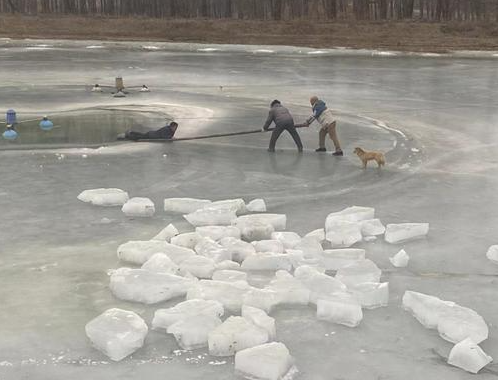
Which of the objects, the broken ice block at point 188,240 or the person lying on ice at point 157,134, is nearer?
the broken ice block at point 188,240

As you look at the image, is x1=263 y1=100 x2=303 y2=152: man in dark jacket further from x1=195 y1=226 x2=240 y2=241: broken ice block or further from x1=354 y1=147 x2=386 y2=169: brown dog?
x1=195 y1=226 x2=240 y2=241: broken ice block

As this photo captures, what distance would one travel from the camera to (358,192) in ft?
30.5

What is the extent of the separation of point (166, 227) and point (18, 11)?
171 feet

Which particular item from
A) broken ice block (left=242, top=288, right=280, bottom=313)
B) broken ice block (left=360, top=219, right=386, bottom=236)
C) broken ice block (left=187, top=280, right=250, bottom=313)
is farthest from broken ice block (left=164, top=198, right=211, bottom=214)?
broken ice block (left=242, top=288, right=280, bottom=313)

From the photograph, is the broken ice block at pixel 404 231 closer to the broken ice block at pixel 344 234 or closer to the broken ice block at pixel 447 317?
the broken ice block at pixel 344 234

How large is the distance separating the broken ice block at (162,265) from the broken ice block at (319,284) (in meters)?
1.08

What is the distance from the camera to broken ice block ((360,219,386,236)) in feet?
24.4

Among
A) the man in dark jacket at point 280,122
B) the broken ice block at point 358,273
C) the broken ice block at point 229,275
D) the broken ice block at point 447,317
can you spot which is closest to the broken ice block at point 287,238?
the broken ice block at point 358,273

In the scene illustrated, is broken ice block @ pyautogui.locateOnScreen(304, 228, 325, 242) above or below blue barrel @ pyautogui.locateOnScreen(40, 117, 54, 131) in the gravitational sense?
below

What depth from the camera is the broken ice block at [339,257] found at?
6.43 metres

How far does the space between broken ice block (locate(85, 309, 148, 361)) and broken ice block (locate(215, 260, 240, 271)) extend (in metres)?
1.27

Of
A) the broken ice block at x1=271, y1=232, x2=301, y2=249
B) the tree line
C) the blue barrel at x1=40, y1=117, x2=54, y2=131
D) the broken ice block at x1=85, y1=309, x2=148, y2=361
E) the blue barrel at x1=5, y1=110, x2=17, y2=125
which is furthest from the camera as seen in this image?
the tree line

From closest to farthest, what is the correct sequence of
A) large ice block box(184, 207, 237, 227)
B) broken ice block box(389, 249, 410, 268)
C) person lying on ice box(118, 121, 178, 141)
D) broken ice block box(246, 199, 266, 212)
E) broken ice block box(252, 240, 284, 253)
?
broken ice block box(389, 249, 410, 268) → broken ice block box(252, 240, 284, 253) → large ice block box(184, 207, 237, 227) → broken ice block box(246, 199, 266, 212) → person lying on ice box(118, 121, 178, 141)

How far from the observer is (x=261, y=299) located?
18.0 ft
